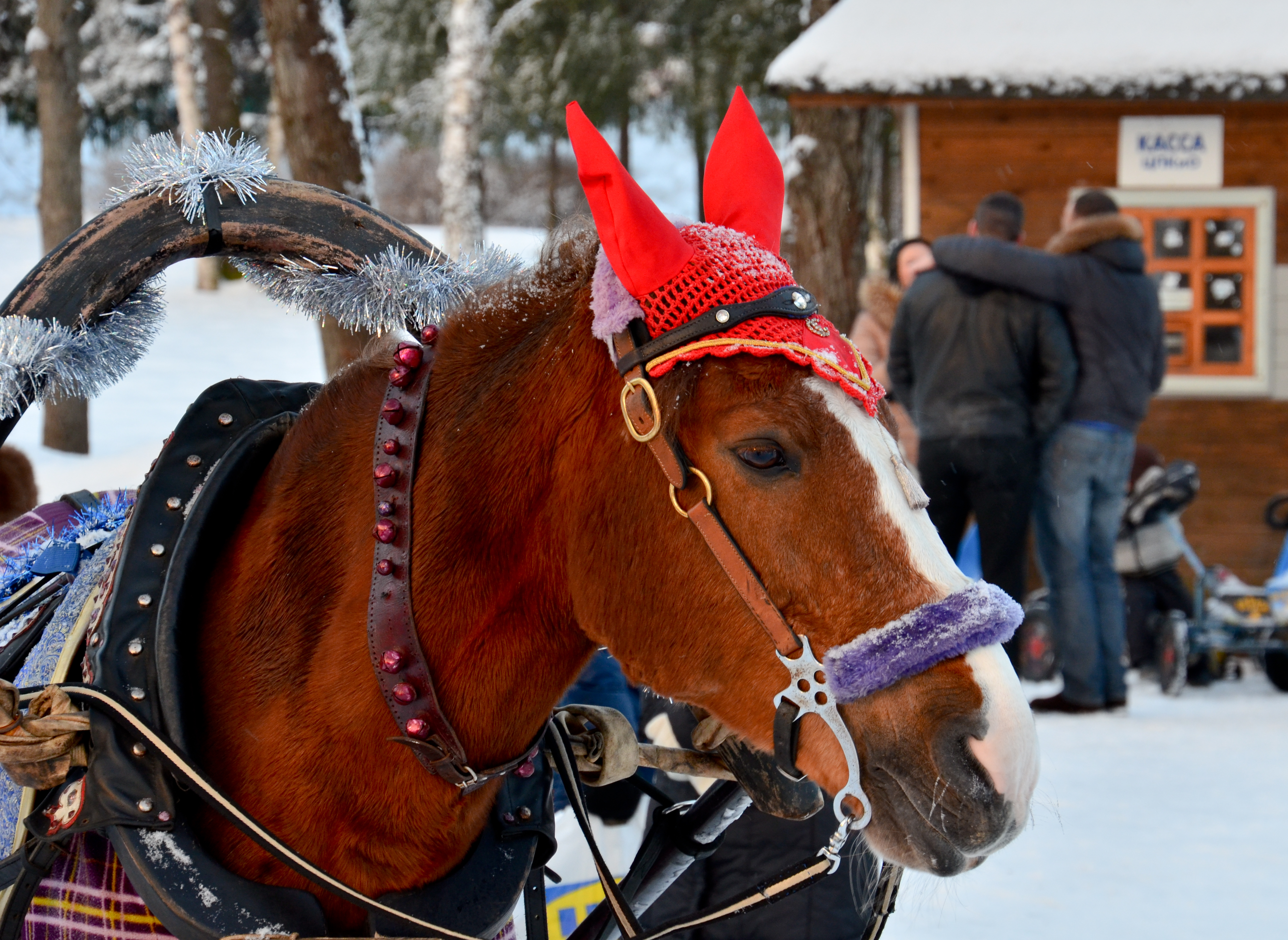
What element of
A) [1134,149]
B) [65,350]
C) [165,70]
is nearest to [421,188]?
[165,70]

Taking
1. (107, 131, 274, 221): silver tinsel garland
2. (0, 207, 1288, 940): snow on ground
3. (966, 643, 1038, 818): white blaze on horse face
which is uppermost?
(107, 131, 274, 221): silver tinsel garland

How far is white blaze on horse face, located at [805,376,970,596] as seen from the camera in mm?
1318

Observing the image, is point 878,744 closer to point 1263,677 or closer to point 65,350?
point 65,350

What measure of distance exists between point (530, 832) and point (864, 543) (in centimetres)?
68

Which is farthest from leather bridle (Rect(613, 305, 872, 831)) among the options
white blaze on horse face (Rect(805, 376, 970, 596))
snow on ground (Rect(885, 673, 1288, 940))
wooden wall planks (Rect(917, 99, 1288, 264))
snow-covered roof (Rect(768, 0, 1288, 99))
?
wooden wall planks (Rect(917, 99, 1288, 264))

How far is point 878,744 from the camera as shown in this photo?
4.28 ft

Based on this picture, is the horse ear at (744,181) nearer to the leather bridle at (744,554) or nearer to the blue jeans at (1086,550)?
the leather bridle at (744,554)

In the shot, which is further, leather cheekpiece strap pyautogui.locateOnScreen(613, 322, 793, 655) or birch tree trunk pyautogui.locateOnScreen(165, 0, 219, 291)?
birch tree trunk pyautogui.locateOnScreen(165, 0, 219, 291)

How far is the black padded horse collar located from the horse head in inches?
14.6

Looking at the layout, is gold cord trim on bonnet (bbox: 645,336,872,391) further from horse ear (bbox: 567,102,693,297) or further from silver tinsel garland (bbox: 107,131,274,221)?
silver tinsel garland (bbox: 107,131,274,221)

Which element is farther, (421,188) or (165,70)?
(421,188)

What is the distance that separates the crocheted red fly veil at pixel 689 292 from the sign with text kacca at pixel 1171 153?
6441 mm

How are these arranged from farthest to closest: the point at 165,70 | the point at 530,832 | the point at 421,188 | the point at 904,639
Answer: the point at 421,188, the point at 165,70, the point at 530,832, the point at 904,639

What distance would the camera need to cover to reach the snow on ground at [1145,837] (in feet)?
10.7
